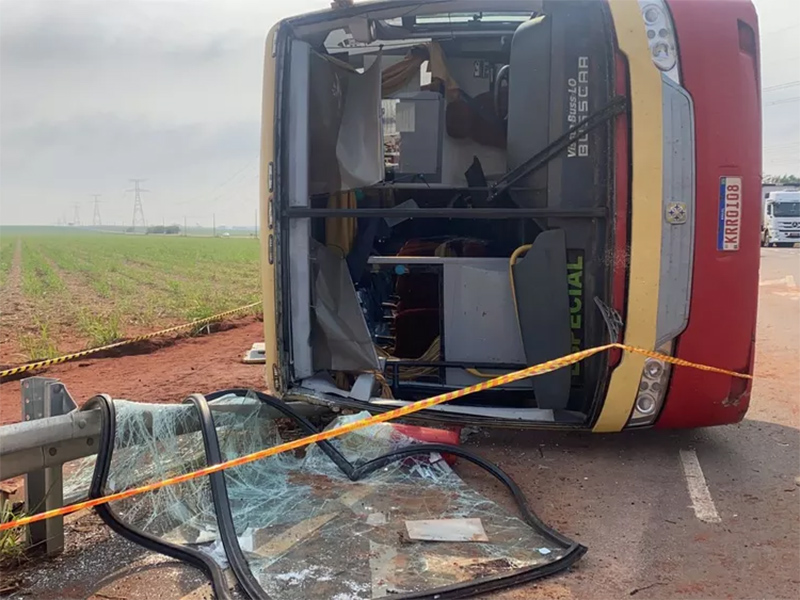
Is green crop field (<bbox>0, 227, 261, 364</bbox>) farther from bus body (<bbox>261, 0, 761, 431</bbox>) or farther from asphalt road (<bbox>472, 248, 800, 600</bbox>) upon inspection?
asphalt road (<bbox>472, 248, 800, 600</bbox>)

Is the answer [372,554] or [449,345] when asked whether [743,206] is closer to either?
[449,345]

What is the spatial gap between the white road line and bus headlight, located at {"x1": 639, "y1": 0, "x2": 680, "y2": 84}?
2126mm

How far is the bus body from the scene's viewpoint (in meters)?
3.56

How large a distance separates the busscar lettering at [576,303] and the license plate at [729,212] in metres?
0.75

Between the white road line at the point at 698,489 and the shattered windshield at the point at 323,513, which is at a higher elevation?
the shattered windshield at the point at 323,513

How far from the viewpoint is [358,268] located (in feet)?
17.0

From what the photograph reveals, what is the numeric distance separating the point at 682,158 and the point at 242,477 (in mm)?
2809

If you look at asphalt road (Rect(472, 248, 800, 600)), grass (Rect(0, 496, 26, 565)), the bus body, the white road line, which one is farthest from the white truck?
grass (Rect(0, 496, 26, 565))

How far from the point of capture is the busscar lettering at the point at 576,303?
3953mm

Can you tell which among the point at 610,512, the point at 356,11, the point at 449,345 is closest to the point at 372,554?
the point at 610,512

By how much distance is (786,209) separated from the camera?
88.1 ft

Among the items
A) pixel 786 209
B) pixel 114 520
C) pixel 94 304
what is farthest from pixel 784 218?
pixel 114 520

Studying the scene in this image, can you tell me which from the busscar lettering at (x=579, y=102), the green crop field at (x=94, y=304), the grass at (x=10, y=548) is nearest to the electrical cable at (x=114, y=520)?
the grass at (x=10, y=548)

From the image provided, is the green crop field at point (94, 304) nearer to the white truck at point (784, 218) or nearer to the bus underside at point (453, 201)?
the bus underside at point (453, 201)
